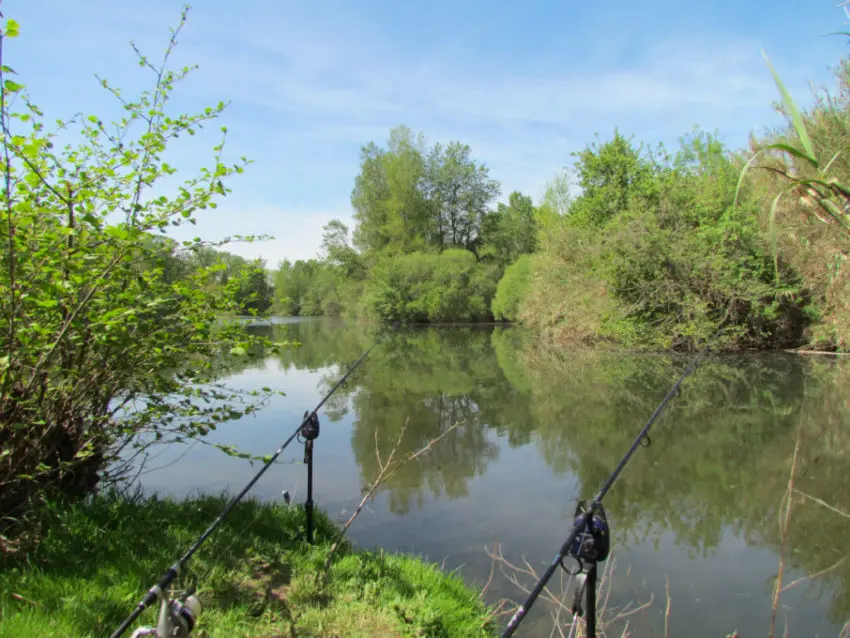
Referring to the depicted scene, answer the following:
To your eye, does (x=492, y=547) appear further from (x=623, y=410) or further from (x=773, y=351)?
(x=773, y=351)

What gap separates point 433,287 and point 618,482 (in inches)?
1313

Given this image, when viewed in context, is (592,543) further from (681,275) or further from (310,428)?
(681,275)

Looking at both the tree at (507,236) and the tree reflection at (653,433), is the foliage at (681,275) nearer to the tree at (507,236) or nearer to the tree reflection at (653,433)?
the tree reflection at (653,433)

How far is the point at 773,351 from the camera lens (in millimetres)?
17594

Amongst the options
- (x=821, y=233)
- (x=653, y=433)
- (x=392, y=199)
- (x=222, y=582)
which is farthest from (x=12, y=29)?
(x=392, y=199)

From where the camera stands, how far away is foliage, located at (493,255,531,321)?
35.8 metres

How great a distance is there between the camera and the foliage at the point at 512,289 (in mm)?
35781

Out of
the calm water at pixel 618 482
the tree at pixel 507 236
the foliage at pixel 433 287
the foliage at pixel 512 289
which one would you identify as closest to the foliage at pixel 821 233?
the calm water at pixel 618 482

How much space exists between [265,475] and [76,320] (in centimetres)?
417

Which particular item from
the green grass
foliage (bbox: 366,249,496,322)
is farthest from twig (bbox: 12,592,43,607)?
foliage (bbox: 366,249,496,322)

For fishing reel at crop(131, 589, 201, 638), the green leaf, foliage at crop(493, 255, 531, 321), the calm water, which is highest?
foliage at crop(493, 255, 531, 321)

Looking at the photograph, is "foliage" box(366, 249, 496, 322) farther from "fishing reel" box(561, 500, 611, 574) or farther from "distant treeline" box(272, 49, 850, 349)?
"fishing reel" box(561, 500, 611, 574)

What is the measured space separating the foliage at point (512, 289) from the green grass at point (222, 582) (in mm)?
31684

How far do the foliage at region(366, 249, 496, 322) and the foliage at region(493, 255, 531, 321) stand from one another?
69.8 inches
